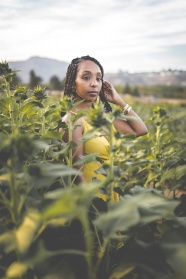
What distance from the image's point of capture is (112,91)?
261 cm

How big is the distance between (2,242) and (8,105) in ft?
2.76

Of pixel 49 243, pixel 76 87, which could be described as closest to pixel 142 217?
pixel 49 243

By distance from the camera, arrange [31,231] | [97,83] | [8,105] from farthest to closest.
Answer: [97,83], [8,105], [31,231]

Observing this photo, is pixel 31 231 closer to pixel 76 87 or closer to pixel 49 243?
pixel 49 243

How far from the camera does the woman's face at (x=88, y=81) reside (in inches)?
87.6

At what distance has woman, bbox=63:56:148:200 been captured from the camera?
2.00 meters

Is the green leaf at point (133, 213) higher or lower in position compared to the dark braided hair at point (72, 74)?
lower

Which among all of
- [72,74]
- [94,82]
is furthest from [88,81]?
[72,74]

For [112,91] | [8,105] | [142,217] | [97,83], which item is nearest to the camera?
[142,217]

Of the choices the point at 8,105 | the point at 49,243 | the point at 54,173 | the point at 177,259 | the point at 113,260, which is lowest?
the point at 113,260

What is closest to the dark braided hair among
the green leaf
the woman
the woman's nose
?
the woman

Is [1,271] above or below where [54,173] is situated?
below

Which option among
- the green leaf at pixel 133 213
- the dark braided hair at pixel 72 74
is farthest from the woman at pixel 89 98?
the green leaf at pixel 133 213

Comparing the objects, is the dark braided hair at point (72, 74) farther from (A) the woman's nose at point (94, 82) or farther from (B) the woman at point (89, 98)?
(A) the woman's nose at point (94, 82)
